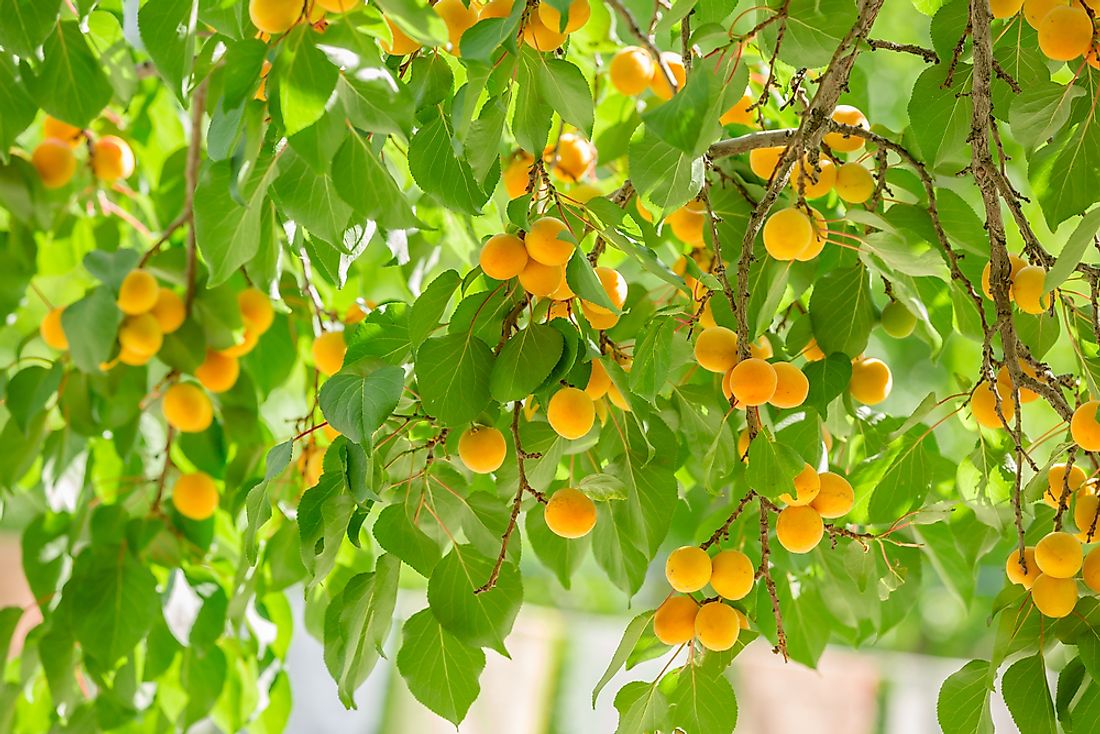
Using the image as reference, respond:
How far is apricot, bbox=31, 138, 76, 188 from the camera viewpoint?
116 cm

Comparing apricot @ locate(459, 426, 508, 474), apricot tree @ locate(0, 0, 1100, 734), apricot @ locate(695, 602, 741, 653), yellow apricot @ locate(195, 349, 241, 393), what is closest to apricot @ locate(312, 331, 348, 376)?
apricot tree @ locate(0, 0, 1100, 734)

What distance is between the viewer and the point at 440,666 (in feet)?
2.34

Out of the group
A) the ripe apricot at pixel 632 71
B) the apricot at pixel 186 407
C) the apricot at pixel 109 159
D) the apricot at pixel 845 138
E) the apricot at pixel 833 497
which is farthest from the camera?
the apricot at pixel 109 159

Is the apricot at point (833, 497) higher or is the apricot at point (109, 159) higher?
the apricot at point (833, 497)

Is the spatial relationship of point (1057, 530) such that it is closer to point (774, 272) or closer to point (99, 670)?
point (774, 272)

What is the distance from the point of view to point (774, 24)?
0.70 meters

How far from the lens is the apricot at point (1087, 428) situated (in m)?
0.64

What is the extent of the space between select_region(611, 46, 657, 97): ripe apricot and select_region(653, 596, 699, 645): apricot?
0.46 meters

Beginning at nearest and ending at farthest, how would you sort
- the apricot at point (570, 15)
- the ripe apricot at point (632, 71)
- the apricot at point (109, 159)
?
the apricot at point (570, 15)
the ripe apricot at point (632, 71)
the apricot at point (109, 159)

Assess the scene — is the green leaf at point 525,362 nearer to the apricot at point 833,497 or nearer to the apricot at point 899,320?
the apricot at point 833,497

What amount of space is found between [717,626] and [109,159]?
35.5 inches

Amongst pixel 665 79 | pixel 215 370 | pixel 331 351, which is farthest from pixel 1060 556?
pixel 215 370

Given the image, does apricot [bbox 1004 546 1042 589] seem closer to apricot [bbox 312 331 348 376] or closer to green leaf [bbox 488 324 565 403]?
green leaf [bbox 488 324 565 403]

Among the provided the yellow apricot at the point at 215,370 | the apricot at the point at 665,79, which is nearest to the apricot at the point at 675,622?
the apricot at the point at 665,79
